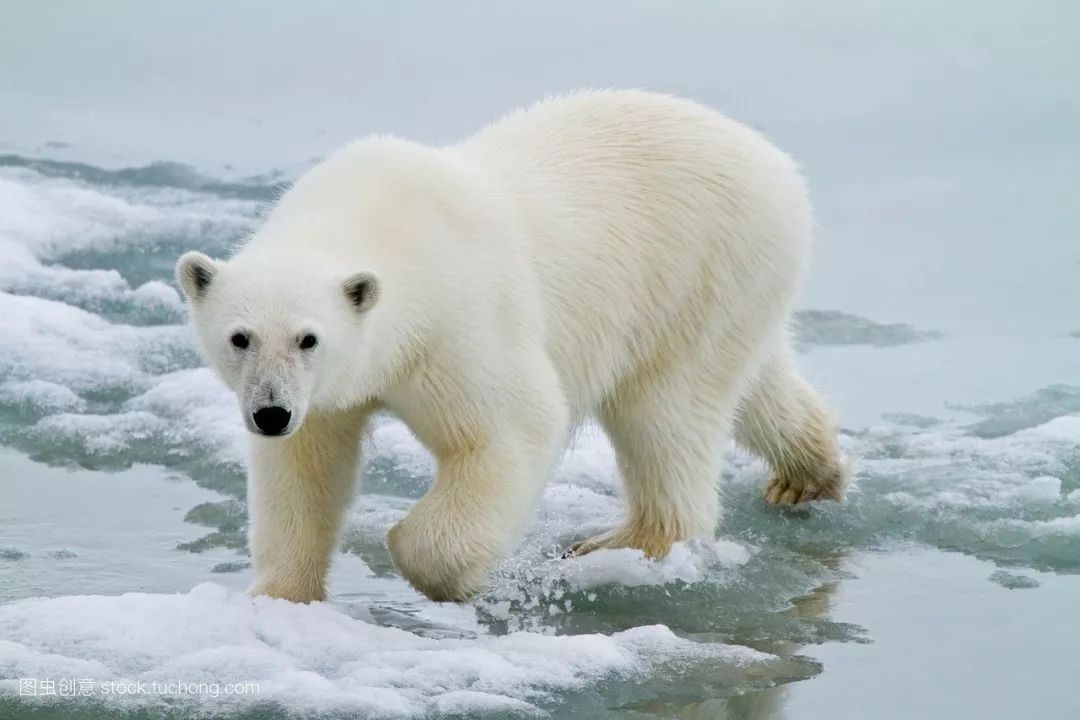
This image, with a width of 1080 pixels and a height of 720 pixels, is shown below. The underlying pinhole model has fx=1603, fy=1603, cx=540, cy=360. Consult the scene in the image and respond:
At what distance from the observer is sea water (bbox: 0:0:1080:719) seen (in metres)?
3.73

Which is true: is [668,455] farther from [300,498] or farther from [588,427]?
[588,427]

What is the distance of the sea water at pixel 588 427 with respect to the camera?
373 centimetres

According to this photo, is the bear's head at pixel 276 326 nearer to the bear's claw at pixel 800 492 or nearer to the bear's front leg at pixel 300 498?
the bear's front leg at pixel 300 498

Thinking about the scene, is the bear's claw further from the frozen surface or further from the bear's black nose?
the bear's black nose

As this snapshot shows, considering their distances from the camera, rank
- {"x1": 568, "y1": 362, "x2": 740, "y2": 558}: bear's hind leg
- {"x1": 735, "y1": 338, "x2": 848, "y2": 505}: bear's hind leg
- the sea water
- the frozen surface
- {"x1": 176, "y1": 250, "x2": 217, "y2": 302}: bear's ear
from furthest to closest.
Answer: {"x1": 735, "y1": 338, "x2": 848, "y2": 505}: bear's hind leg, {"x1": 568, "y1": 362, "x2": 740, "y2": 558}: bear's hind leg, the sea water, {"x1": 176, "y1": 250, "x2": 217, "y2": 302}: bear's ear, the frozen surface

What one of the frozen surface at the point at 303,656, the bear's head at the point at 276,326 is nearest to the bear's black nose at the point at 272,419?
the bear's head at the point at 276,326

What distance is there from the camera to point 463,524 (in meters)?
4.15

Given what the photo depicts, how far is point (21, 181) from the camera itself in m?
9.38

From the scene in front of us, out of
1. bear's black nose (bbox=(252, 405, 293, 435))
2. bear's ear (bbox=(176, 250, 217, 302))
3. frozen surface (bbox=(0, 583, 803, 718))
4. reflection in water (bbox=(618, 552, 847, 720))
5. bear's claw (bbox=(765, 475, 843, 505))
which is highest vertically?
bear's ear (bbox=(176, 250, 217, 302))

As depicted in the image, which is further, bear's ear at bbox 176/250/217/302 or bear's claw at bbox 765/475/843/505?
bear's claw at bbox 765/475/843/505

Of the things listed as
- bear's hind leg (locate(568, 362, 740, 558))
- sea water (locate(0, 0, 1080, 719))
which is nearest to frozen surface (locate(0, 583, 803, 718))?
sea water (locate(0, 0, 1080, 719))

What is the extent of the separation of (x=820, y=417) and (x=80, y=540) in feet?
8.34

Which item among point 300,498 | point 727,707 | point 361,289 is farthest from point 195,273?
point 727,707

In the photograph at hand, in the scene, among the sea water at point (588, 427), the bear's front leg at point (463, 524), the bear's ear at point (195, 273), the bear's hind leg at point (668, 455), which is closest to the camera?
the bear's ear at point (195, 273)
